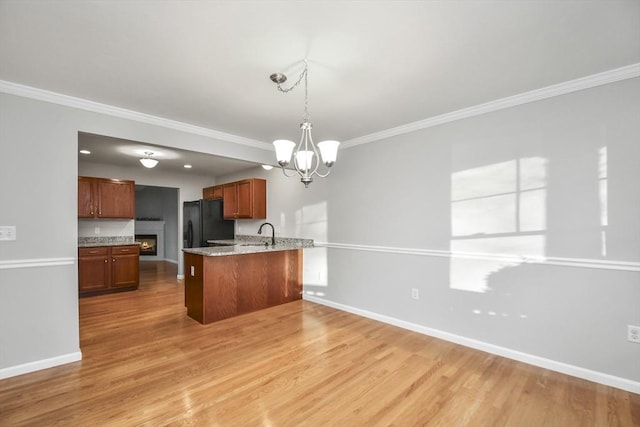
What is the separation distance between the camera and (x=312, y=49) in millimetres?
1976

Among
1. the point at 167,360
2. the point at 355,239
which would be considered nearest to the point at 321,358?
the point at 167,360

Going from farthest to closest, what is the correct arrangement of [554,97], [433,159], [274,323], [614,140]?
[274,323] < [433,159] < [554,97] < [614,140]

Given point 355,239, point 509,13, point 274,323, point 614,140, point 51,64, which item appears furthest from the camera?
point 355,239

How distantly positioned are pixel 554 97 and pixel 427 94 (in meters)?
1.12

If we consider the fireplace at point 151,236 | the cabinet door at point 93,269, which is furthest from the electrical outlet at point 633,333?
the fireplace at point 151,236

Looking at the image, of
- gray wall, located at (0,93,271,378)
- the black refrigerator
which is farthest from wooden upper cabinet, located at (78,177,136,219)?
gray wall, located at (0,93,271,378)

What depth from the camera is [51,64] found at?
2.14 meters

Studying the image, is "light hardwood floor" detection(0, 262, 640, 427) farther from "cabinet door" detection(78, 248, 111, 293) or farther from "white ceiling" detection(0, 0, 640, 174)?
"white ceiling" detection(0, 0, 640, 174)

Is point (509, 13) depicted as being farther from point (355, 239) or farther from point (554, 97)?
point (355, 239)

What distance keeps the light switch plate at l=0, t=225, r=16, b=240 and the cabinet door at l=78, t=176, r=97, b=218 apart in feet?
9.76

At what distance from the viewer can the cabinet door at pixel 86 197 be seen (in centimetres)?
502

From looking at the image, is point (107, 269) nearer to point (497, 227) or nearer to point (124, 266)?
point (124, 266)

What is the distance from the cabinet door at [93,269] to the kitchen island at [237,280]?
227cm

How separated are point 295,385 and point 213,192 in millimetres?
5326
